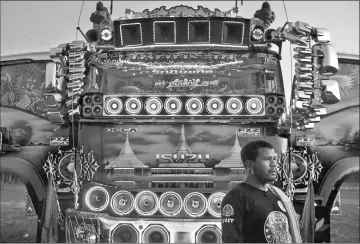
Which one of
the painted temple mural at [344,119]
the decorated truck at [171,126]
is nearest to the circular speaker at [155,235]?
the decorated truck at [171,126]

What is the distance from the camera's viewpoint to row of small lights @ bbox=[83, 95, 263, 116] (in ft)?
14.1

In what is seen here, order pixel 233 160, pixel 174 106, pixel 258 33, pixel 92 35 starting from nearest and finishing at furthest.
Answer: pixel 233 160 < pixel 174 106 < pixel 258 33 < pixel 92 35

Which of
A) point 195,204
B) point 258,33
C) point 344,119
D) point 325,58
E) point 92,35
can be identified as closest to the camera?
point 325,58

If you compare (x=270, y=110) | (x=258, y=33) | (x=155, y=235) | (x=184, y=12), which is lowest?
(x=155, y=235)

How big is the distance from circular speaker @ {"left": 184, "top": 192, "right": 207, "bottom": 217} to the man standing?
1.42 m

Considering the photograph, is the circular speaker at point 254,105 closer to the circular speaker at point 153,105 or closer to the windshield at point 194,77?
the windshield at point 194,77

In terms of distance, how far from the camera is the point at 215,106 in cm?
433

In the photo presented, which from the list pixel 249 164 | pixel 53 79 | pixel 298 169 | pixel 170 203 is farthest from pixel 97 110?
pixel 249 164

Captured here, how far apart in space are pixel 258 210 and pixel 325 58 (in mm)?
1849

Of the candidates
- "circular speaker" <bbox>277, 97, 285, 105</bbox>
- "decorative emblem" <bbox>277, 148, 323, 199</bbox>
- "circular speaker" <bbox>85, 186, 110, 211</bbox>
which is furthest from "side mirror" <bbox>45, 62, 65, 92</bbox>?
"decorative emblem" <bbox>277, 148, 323, 199</bbox>

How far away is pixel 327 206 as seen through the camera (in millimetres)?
4527

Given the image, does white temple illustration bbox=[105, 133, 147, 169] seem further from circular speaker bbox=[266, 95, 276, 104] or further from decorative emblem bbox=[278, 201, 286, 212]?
decorative emblem bbox=[278, 201, 286, 212]

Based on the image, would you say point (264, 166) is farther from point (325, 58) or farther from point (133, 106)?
point (133, 106)

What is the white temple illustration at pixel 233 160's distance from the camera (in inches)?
166
